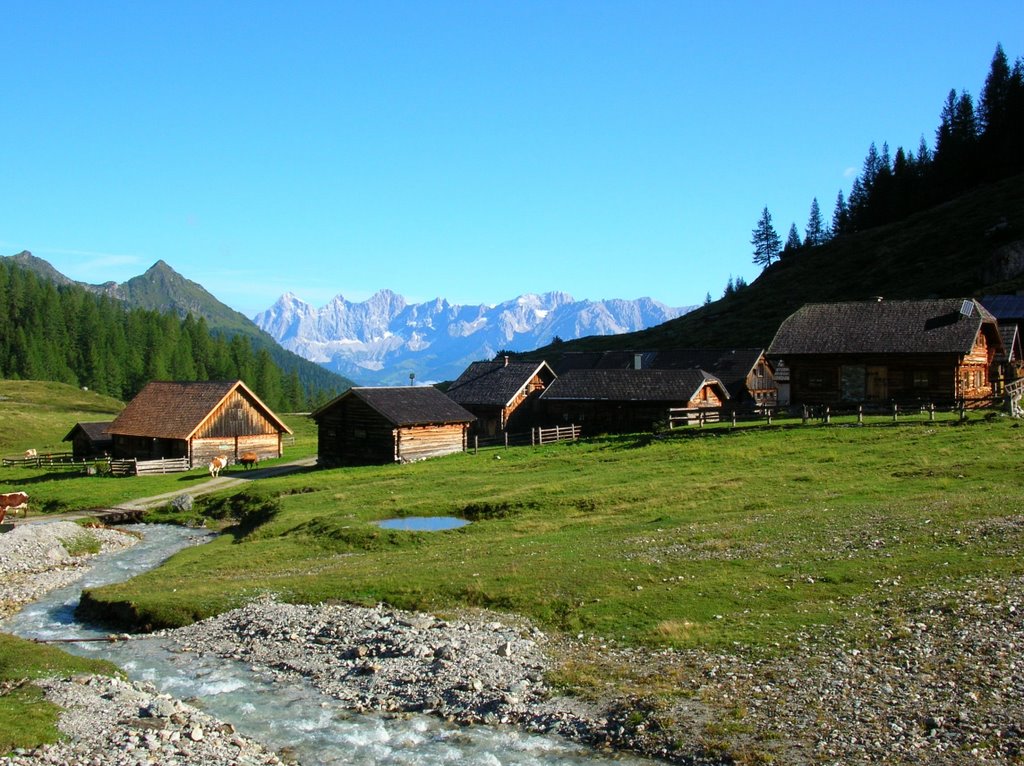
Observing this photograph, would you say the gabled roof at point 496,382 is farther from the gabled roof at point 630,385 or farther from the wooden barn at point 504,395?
the gabled roof at point 630,385

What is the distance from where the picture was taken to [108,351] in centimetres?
17388

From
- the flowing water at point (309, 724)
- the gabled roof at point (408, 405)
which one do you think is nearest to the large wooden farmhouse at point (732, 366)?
the gabled roof at point (408, 405)

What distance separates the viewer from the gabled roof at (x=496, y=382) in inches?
2982

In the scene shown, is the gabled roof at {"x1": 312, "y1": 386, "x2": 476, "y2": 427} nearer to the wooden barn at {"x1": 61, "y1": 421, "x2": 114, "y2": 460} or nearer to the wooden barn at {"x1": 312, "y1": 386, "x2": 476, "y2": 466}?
the wooden barn at {"x1": 312, "y1": 386, "x2": 476, "y2": 466}

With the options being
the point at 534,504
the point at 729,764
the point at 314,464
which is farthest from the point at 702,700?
the point at 314,464

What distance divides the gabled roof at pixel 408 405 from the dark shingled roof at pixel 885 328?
24138mm

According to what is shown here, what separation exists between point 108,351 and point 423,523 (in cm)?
15495

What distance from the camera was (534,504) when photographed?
40.0 meters

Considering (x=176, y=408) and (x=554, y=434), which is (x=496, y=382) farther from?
(x=176, y=408)

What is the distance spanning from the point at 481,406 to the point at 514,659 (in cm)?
5561

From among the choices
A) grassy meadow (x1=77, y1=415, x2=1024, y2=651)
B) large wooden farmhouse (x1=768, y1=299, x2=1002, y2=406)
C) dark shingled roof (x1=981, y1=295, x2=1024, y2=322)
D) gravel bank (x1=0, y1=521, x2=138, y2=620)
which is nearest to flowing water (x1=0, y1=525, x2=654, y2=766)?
grassy meadow (x1=77, y1=415, x2=1024, y2=651)

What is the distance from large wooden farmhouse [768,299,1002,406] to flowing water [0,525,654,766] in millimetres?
47418

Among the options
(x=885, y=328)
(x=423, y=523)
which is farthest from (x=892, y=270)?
(x=423, y=523)

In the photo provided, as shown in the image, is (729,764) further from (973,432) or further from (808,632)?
(973,432)
